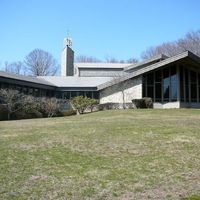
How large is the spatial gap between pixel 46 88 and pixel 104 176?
2784 centimetres

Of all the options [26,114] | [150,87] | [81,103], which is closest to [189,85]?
[150,87]

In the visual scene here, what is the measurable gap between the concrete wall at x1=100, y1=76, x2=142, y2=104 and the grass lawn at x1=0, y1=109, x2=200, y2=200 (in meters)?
18.4

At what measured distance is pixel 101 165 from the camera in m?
9.55

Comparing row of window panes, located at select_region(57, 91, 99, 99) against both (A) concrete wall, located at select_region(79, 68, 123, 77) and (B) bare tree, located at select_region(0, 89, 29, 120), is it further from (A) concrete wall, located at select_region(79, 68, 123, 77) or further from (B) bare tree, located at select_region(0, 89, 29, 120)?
(A) concrete wall, located at select_region(79, 68, 123, 77)

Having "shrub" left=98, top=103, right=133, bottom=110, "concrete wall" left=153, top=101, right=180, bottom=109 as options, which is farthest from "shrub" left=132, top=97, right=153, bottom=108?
"concrete wall" left=153, top=101, right=180, bottom=109

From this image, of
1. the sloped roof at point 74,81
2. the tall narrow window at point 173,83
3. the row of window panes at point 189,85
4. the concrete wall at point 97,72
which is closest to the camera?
the tall narrow window at point 173,83

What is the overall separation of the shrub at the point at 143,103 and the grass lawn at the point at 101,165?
659 inches

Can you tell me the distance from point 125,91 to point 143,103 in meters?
2.78

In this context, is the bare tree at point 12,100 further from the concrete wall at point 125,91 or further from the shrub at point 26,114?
the concrete wall at point 125,91

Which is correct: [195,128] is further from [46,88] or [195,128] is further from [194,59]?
[46,88]

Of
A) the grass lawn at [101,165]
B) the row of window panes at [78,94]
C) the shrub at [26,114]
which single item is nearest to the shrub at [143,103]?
the row of window panes at [78,94]

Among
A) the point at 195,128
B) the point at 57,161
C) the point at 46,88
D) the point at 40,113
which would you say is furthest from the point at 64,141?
the point at 46,88

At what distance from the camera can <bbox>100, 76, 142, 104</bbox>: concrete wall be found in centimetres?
3244

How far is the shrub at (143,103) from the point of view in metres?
30.9
